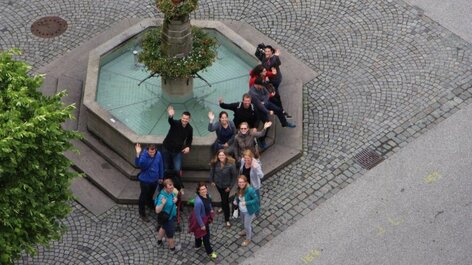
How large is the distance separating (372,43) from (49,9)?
23.5ft

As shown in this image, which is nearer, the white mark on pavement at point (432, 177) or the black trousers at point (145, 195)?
the black trousers at point (145, 195)

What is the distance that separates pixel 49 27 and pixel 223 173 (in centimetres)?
651

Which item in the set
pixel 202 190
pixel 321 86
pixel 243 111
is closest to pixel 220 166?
pixel 202 190

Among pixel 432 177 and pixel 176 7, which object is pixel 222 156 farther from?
pixel 432 177

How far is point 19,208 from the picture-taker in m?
11.6

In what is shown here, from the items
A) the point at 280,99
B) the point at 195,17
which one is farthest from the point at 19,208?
the point at 195,17

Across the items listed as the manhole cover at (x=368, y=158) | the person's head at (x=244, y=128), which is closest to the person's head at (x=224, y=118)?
the person's head at (x=244, y=128)

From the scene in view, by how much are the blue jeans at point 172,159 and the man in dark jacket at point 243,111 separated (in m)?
1.22

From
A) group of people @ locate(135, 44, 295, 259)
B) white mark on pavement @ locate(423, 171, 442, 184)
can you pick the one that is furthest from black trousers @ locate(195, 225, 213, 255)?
white mark on pavement @ locate(423, 171, 442, 184)

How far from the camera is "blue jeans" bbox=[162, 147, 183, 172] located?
15133 millimetres

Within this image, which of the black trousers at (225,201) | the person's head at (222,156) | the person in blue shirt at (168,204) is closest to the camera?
the person in blue shirt at (168,204)

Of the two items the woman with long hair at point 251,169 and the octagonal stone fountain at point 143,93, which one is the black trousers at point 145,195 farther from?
the woman with long hair at point 251,169

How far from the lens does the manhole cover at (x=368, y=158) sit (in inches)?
637

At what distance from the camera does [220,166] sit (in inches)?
571
